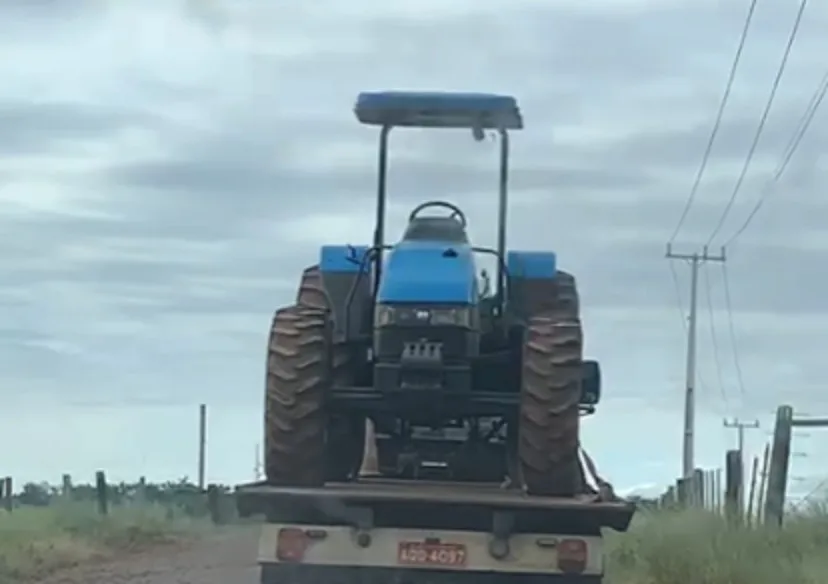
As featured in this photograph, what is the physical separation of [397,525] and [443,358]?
179cm

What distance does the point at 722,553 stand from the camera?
1459 cm

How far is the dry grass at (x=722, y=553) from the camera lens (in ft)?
45.1

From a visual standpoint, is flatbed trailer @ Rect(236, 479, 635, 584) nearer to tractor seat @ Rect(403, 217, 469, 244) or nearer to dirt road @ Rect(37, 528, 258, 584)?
tractor seat @ Rect(403, 217, 469, 244)

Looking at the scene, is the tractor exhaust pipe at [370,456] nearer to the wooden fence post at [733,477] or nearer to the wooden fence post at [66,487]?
the wooden fence post at [733,477]

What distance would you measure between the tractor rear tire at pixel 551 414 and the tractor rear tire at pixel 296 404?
1414 mm

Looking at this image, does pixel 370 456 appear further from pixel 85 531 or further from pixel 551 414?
pixel 85 531

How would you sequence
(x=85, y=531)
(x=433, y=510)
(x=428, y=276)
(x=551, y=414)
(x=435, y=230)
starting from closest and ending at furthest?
(x=433, y=510)
(x=551, y=414)
(x=428, y=276)
(x=435, y=230)
(x=85, y=531)

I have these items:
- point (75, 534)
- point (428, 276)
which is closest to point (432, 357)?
point (428, 276)

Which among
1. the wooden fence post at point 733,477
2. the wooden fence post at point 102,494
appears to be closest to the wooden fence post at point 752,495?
the wooden fence post at point 733,477

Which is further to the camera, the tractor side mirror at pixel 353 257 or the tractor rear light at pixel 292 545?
the tractor side mirror at pixel 353 257

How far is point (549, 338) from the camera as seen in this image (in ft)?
39.8

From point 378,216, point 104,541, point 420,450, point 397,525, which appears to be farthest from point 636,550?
point 104,541

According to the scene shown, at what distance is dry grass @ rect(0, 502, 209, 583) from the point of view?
2091cm

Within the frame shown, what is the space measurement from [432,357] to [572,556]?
2.00 m
